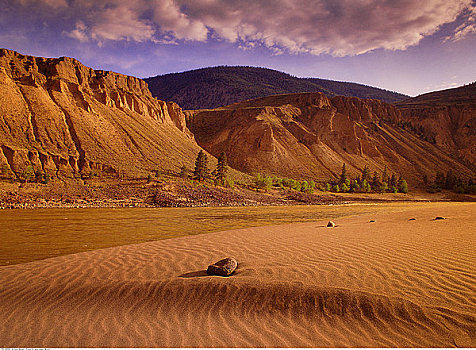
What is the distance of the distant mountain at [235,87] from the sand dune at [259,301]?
503 ft

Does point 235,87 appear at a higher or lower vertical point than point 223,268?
higher

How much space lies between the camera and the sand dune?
3.01 m

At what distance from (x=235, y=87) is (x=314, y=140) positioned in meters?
109

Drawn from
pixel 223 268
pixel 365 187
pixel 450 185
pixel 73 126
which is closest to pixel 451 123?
pixel 450 185

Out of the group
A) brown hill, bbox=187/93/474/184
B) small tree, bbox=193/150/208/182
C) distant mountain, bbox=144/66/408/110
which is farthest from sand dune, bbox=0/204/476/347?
distant mountain, bbox=144/66/408/110

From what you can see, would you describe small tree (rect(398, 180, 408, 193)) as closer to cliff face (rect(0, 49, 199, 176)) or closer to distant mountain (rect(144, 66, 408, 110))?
cliff face (rect(0, 49, 199, 176))

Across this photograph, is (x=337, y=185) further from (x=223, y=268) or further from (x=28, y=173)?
(x=223, y=268)

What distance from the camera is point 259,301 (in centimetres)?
383

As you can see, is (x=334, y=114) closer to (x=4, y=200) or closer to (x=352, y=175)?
(x=352, y=175)

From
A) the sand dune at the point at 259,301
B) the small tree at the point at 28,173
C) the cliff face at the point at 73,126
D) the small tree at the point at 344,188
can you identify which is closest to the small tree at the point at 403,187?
the small tree at the point at 344,188

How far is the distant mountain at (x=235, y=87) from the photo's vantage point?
159m

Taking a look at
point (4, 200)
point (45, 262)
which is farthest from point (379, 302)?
point (4, 200)

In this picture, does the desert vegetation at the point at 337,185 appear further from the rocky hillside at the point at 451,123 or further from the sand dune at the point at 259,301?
the rocky hillside at the point at 451,123

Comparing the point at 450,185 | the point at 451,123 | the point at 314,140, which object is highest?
the point at 451,123
